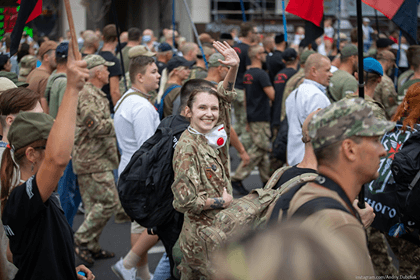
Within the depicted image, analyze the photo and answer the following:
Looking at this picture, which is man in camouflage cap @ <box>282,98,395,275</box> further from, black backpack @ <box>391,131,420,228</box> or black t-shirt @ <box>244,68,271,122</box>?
black t-shirt @ <box>244,68,271,122</box>

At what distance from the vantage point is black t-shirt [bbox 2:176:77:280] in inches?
91.2

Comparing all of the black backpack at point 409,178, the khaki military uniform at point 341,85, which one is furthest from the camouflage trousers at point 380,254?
the khaki military uniform at point 341,85

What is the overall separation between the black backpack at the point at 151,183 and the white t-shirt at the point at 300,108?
211 cm

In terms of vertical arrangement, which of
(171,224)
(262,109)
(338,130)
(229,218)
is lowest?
(262,109)

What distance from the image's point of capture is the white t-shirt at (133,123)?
468cm

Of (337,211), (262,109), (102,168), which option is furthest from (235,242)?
(262,109)

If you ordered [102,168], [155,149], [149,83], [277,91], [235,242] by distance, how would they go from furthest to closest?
[277,91]
[102,168]
[149,83]
[155,149]
[235,242]

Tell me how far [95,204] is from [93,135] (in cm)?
82

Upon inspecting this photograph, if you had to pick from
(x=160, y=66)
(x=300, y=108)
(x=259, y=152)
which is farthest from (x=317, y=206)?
(x=160, y=66)

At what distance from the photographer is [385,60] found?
8484mm

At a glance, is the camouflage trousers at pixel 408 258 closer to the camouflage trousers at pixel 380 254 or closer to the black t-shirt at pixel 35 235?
Result: the camouflage trousers at pixel 380 254

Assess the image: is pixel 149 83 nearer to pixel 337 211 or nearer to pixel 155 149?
pixel 155 149

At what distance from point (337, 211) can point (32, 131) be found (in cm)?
163

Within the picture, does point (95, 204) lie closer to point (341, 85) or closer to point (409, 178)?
point (409, 178)
